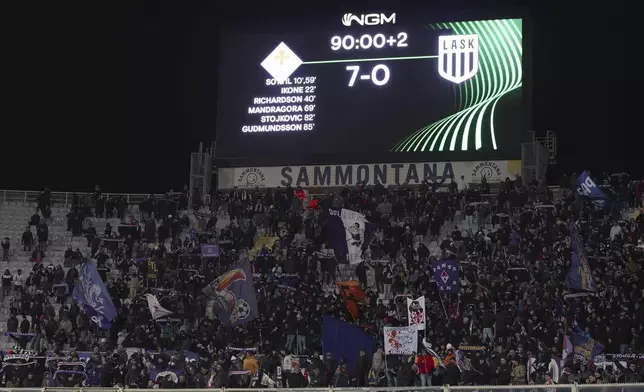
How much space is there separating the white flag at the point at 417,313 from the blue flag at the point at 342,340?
1163 millimetres

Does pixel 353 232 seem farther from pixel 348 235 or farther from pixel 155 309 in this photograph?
pixel 155 309

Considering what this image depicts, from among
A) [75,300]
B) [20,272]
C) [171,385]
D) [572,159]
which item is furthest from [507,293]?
[572,159]

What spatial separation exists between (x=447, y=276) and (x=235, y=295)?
4855 mm

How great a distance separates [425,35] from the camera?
1452 inches

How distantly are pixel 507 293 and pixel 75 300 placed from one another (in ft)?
33.6

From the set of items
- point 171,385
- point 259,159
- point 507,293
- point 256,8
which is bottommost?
point 171,385

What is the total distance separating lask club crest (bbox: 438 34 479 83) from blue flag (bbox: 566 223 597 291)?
8.26 meters

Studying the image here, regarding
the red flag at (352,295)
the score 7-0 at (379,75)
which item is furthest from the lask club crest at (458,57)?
the red flag at (352,295)

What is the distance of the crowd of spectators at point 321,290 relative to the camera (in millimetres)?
27141

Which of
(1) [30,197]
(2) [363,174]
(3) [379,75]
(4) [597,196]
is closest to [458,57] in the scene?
(3) [379,75]

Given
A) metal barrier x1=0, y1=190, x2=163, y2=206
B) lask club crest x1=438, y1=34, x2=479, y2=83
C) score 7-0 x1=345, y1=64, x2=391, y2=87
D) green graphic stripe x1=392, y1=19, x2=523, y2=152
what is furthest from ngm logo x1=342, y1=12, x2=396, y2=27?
metal barrier x1=0, y1=190, x2=163, y2=206

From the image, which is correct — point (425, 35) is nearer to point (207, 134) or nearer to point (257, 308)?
point (257, 308)

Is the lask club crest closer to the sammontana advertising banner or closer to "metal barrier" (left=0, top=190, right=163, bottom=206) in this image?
the sammontana advertising banner

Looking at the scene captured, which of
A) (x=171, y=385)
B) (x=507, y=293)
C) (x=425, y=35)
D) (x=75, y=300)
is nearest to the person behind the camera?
(x=171, y=385)
